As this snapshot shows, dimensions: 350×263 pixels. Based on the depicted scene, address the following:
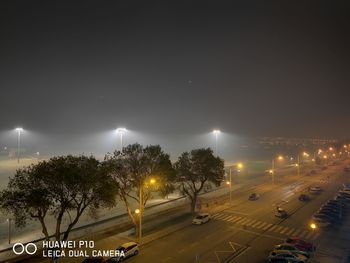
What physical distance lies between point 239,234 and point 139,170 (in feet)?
49.1

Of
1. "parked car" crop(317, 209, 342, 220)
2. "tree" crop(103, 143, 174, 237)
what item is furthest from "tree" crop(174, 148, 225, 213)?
"parked car" crop(317, 209, 342, 220)

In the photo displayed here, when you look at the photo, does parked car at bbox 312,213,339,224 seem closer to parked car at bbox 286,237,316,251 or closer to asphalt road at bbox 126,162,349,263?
asphalt road at bbox 126,162,349,263

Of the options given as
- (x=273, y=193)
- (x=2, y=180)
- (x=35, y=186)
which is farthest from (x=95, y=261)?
(x=2, y=180)

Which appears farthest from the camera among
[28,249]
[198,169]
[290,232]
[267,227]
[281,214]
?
[198,169]

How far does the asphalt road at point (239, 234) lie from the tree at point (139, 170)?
6.27 metres

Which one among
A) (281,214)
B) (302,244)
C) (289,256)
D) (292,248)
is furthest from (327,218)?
(289,256)

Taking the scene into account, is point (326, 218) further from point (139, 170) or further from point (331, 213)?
point (139, 170)

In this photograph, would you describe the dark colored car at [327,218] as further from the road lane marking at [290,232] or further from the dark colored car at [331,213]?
the road lane marking at [290,232]

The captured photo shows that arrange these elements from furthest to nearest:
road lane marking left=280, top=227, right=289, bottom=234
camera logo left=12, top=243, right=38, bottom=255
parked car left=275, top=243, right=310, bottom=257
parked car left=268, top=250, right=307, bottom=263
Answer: road lane marking left=280, top=227, right=289, bottom=234, camera logo left=12, top=243, right=38, bottom=255, parked car left=275, top=243, right=310, bottom=257, parked car left=268, top=250, right=307, bottom=263

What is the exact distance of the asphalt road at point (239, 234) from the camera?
27000mm

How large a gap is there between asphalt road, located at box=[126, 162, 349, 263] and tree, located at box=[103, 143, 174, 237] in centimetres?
627

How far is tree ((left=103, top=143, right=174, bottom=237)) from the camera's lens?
3378 cm

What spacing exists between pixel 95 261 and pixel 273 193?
150 feet

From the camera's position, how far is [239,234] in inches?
1308
